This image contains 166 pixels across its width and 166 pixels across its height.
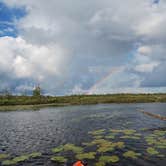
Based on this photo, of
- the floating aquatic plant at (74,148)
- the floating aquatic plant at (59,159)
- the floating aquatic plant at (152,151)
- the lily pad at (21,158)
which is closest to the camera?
the floating aquatic plant at (59,159)

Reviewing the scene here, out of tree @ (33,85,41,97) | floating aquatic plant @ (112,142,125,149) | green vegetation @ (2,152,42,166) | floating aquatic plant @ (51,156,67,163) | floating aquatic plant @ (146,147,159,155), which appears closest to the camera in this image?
floating aquatic plant @ (51,156,67,163)

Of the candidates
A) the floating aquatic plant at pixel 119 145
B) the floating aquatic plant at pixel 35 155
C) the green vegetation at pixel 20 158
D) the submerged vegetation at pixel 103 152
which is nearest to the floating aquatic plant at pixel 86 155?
the submerged vegetation at pixel 103 152

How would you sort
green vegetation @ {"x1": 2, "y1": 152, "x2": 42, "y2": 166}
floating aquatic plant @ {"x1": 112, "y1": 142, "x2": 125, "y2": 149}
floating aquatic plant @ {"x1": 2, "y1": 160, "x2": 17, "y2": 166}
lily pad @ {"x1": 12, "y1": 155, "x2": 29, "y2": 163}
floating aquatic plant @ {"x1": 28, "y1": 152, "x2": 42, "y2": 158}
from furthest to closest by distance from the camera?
floating aquatic plant @ {"x1": 112, "y1": 142, "x2": 125, "y2": 149}, floating aquatic plant @ {"x1": 28, "y1": 152, "x2": 42, "y2": 158}, lily pad @ {"x1": 12, "y1": 155, "x2": 29, "y2": 163}, green vegetation @ {"x1": 2, "y1": 152, "x2": 42, "y2": 166}, floating aquatic plant @ {"x1": 2, "y1": 160, "x2": 17, "y2": 166}

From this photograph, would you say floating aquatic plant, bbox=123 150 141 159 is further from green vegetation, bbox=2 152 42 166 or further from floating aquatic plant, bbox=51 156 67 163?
green vegetation, bbox=2 152 42 166

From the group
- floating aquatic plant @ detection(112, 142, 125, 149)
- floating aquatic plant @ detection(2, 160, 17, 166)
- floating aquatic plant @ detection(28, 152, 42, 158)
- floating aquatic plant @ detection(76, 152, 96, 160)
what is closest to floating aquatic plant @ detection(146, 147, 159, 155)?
floating aquatic plant @ detection(112, 142, 125, 149)

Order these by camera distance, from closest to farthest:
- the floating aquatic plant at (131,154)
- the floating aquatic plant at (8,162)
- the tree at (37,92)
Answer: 1. the floating aquatic plant at (8,162)
2. the floating aquatic plant at (131,154)
3. the tree at (37,92)

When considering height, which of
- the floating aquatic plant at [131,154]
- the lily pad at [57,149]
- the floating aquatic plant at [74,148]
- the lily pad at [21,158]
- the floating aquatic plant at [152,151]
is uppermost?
the floating aquatic plant at [152,151]

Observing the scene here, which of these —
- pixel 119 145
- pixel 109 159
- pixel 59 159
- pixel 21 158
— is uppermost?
pixel 119 145

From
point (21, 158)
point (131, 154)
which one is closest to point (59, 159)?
point (21, 158)

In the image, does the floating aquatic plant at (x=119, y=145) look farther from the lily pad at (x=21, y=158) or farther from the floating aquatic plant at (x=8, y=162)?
the floating aquatic plant at (x=8, y=162)

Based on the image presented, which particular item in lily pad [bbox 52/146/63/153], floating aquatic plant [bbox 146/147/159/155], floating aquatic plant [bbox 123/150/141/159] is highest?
floating aquatic plant [bbox 146/147/159/155]

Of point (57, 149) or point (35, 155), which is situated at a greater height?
point (57, 149)

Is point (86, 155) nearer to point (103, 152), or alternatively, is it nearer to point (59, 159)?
point (103, 152)

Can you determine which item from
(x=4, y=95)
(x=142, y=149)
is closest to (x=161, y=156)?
(x=142, y=149)
